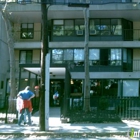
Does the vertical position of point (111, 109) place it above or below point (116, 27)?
below

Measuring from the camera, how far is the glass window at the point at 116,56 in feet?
89.2

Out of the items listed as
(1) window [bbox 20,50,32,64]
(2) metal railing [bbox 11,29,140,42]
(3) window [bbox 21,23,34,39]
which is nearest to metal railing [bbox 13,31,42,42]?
(3) window [bbox 21,23,34,39]

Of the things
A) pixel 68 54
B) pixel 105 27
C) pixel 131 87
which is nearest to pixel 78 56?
pixel 68 54

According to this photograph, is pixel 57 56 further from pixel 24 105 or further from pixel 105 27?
pixel 24 105

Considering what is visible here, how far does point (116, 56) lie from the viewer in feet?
89.6

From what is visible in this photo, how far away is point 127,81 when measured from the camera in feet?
87.5

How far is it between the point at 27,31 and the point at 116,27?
29.6 ft

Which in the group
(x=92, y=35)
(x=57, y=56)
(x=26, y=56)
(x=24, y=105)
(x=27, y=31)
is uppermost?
(x=27, y=31)

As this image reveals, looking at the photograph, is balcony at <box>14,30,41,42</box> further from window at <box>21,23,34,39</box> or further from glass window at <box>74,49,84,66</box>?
glass window at <box>74,49,84,66</box>

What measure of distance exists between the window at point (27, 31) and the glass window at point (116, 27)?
818 cm

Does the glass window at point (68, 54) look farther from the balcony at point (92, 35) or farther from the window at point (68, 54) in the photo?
the balcony at point (92, 35)

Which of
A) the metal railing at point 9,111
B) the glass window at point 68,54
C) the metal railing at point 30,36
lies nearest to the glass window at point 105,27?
the glass window at point 68,54

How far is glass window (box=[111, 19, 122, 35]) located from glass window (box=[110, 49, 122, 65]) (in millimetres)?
1866

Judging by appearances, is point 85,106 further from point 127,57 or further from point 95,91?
point 127,57
